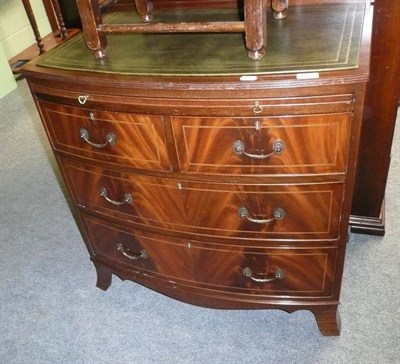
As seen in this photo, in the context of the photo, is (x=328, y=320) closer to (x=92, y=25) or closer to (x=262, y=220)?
(x=262, y=220)

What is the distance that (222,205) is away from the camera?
3.53ft

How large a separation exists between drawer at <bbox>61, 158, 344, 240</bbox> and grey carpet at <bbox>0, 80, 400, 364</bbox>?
0.44 metres

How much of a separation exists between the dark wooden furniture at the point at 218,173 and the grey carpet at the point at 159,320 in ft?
0.39

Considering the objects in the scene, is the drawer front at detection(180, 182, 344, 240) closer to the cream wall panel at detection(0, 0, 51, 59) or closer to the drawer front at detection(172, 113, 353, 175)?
the drawer front at detection(172, 113, 353, 175)

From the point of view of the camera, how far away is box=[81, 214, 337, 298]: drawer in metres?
1.15

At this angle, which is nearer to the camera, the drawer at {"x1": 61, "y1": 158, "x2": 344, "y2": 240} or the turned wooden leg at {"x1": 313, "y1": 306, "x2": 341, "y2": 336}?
the drawer at {"x1": 61, "y1": 158, "x2": 344, "y2": 240}

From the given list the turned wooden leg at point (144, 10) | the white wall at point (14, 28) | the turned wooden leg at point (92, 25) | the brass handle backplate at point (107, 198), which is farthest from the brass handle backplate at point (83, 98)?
the white wall at point (14, 28)

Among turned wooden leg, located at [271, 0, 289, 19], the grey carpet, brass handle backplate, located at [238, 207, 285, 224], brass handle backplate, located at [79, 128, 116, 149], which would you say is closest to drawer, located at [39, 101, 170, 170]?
brass handle backplate, located at [79, 128, 116, 149]

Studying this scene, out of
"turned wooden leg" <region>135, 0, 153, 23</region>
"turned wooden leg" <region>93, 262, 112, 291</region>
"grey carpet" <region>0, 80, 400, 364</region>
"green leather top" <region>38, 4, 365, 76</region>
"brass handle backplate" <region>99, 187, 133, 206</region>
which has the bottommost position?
"grey carpet" <region>0, 80, 400, 364</region>

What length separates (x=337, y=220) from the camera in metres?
1.04

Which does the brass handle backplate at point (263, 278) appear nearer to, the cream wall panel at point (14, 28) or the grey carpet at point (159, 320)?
the grey carpet at point (159, 320)

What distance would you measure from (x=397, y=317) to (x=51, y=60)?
1.30 meters

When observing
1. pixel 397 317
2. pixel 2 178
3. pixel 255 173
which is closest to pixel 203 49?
pixel 255 173

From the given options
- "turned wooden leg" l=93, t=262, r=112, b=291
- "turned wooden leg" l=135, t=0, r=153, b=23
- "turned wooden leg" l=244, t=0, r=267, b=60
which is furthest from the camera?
"turned wooden leg" l=93, t=262, r=112, b=291
